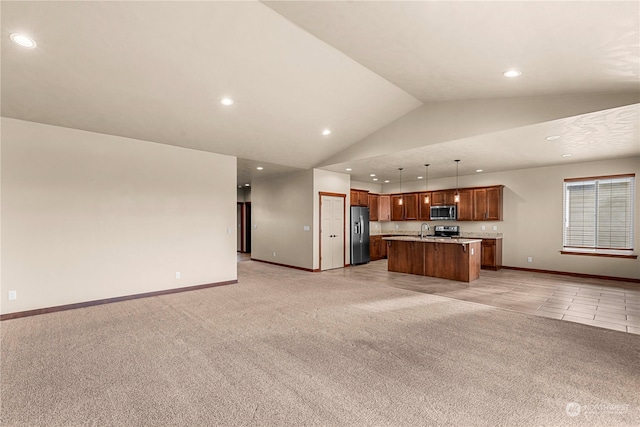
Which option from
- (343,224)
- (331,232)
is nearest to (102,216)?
(331,232)

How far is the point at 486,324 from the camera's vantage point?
3770 millimetres

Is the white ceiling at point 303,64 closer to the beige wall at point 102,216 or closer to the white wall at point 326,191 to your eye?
the beige wall at point 102,216

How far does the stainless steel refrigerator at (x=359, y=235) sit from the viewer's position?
28.8 feet

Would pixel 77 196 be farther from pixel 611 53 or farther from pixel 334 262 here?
pixel 611 53

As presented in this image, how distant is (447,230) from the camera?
8.95 meters

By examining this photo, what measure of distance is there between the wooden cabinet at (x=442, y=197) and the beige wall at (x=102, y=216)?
623 cm

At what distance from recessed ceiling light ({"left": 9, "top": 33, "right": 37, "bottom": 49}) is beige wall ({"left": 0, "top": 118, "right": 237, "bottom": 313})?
1810 millimetres

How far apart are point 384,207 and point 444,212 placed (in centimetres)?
223

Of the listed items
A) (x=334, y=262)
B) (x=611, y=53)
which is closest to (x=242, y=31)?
(x=611, y=53)

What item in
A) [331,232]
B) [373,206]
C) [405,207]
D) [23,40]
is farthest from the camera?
[373,206]

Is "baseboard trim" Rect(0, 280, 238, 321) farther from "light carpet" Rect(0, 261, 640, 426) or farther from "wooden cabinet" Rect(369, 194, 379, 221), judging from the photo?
"wooden cabinet" Rect(369, 194, 379, 221)

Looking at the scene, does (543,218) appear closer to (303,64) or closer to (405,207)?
(405,207)

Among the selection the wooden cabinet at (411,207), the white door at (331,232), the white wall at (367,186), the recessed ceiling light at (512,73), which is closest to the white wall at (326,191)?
the white door at (331,232)

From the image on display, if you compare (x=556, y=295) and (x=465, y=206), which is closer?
(x=556, y=295)
